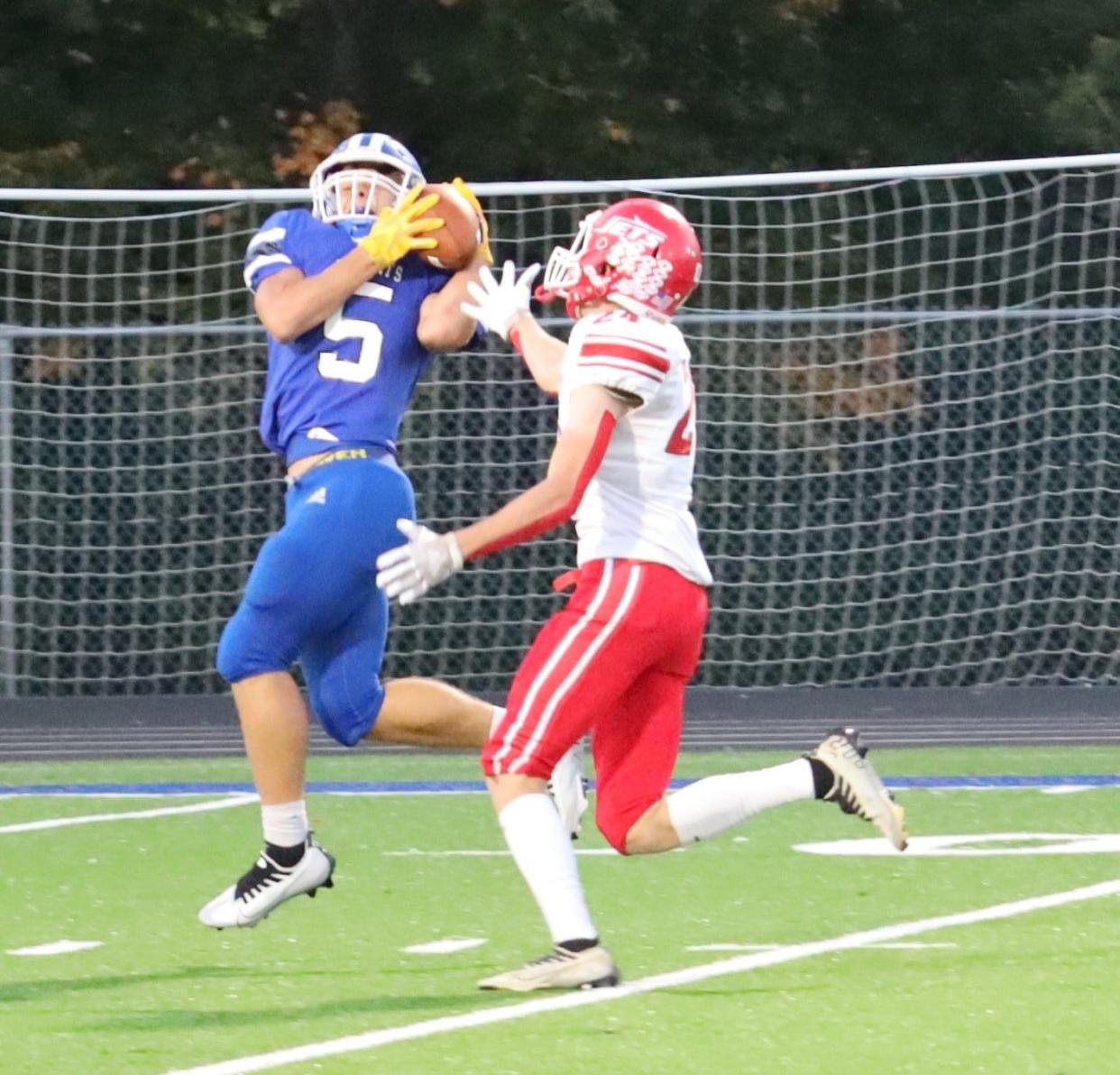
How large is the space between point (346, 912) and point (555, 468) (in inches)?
76.0

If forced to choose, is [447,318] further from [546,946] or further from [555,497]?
[546,946]

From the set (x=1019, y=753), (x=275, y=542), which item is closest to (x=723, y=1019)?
(x=275, y=542)

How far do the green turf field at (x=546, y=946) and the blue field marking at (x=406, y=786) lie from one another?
443 mm

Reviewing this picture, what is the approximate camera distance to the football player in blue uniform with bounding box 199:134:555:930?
620 cm

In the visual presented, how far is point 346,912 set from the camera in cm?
675

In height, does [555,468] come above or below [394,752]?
above

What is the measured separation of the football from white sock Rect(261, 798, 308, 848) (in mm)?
1321

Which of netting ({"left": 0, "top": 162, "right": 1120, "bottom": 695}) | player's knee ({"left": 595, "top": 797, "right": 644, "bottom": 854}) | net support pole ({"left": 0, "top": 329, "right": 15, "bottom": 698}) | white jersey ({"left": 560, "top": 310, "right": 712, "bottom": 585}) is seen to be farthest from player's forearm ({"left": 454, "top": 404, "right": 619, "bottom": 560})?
net support pole ({"left": 0, "top": 329, "right": 15, "bottom": 698})

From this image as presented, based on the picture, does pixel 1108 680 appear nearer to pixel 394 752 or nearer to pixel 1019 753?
pixel 1019 753

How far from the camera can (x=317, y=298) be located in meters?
6.25

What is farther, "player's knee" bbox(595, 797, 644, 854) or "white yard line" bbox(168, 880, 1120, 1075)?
"player's knee" bbox(595, 797, 644, 854)

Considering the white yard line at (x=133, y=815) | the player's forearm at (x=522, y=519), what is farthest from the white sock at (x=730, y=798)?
the white yard line at (x=133, y=815)

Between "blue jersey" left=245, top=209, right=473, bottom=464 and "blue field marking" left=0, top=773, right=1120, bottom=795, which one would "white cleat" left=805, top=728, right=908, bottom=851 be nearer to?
"blue jersey" left=245, top=209, right=473, bottom=464

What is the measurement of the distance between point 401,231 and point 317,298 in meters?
0.25
